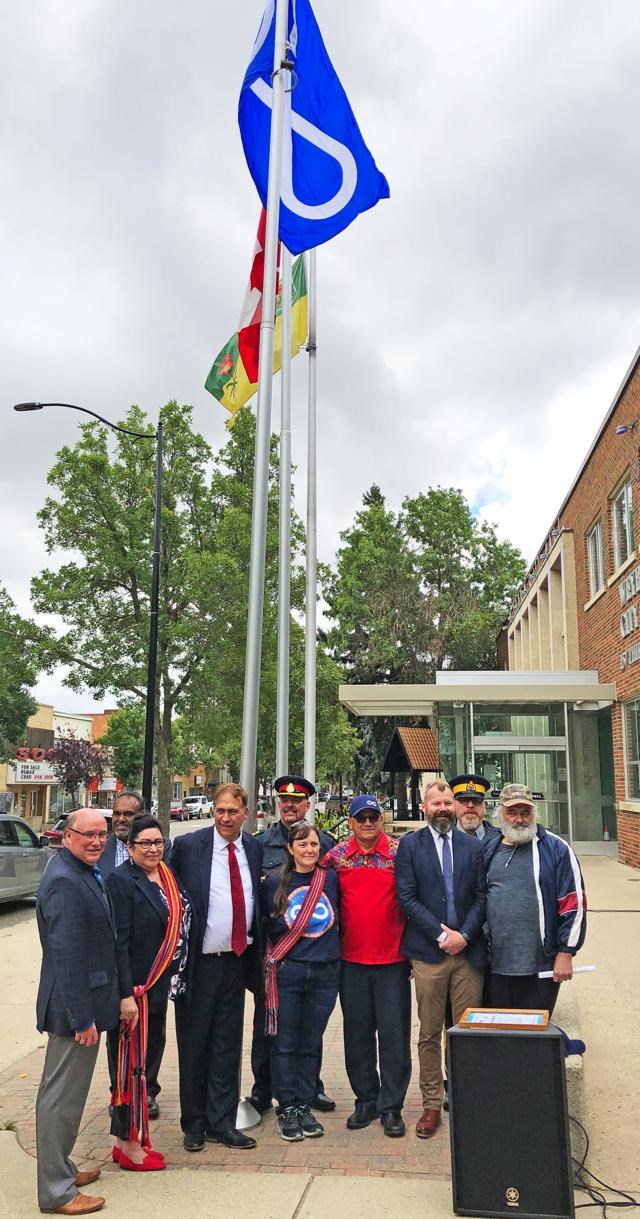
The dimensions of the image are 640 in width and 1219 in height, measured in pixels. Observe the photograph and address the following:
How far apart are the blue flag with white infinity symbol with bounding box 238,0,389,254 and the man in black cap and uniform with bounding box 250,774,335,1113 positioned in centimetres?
640

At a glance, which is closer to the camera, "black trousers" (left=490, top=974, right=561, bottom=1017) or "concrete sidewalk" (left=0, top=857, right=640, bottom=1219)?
"concrete sidewalk" (left=0, top=857, right=640, bottom=1219)

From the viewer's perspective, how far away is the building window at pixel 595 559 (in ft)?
70.0

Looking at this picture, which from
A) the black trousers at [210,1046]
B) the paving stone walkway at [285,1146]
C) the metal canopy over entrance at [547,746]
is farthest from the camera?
the metal canopy over entrance at [547,746]

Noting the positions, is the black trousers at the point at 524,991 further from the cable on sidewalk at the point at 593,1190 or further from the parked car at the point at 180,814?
the parked car at the point at 180,814

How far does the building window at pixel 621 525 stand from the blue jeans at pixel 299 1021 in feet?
47.3

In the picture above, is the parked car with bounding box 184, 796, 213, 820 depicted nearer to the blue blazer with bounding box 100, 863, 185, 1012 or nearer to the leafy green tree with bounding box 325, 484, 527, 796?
the leafy green tree with bounding box 325, 484, 527, 796

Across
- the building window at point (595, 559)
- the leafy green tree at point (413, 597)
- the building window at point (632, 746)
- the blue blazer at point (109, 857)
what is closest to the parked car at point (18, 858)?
the blue blazer at point (109, 857)

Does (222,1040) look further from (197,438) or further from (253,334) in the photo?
(197,438)

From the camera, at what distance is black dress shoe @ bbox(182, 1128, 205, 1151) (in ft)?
16.7

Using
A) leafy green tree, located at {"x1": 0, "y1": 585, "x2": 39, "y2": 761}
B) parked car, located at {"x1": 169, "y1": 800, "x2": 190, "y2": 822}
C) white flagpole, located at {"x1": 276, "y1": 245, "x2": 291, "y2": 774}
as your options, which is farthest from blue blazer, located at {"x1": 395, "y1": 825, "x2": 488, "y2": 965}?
parked car, located at {"x1": 169, "y1": 800, "x2": 190, "y2": 822}

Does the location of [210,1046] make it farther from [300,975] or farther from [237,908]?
[237,908]

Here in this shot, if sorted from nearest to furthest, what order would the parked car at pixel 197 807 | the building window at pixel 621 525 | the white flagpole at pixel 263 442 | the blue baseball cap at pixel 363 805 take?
the blue baseball cap at pixel 363 805 < the white flagpole at pixel 263 442 < the building window at pixel 621 525 < the parked car at pixel 197 807

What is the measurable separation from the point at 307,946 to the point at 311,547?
876 cm

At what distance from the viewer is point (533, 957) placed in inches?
195
